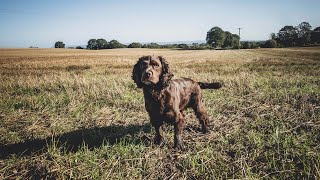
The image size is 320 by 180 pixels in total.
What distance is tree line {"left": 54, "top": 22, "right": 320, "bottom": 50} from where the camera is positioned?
8500cm

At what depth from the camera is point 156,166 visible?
342cm

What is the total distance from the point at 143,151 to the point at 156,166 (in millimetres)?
543

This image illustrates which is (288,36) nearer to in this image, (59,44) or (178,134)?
(59,44)

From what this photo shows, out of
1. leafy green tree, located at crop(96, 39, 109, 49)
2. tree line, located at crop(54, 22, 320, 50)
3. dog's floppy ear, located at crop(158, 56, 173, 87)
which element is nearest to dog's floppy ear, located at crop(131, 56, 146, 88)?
dog's floppy ear, located at crop(158, 56, 173, 87)

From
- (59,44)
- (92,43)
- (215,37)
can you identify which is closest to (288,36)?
(215,37)

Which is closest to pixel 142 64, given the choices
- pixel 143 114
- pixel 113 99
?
pixel 143 114

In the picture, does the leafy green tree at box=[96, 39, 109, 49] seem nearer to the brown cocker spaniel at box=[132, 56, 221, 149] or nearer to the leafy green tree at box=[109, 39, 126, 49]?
the leafy green tree at box=[109, 39, 126, 49]

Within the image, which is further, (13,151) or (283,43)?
(283,43)

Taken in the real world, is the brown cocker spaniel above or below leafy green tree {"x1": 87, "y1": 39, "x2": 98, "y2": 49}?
below

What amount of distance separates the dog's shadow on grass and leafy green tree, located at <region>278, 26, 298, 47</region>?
9594 centimetres

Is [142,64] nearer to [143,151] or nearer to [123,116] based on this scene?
[143,151]

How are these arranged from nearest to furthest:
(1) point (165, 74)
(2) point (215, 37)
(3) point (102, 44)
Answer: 1. (1) point (165, 74)
2. (3) point (102, 44)
3. (2) point (215, 37)

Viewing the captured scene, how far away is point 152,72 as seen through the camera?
3.86 metres

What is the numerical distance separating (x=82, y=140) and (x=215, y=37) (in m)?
115
